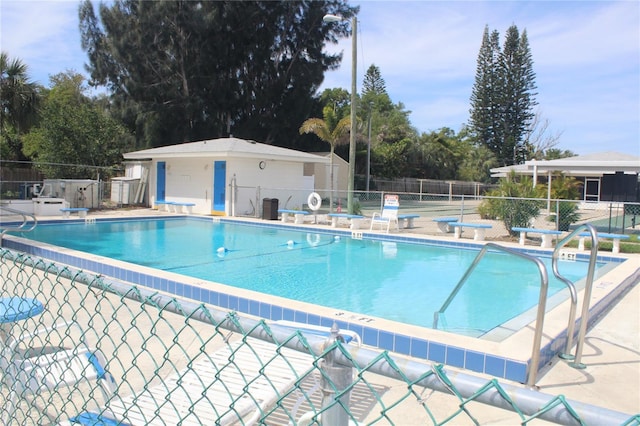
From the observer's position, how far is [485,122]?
52844 mm

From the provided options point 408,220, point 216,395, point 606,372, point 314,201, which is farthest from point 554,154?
point 216,395

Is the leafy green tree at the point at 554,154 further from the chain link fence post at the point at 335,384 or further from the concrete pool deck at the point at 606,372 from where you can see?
the chain link fence post at the point at 335,384

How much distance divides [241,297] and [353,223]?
977 cm

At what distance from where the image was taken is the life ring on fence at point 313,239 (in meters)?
13.7

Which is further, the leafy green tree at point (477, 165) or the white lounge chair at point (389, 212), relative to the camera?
the leafy green tree at point (477, 165)

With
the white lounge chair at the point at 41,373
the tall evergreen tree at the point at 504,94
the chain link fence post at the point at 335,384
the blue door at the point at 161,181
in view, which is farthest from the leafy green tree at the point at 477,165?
the chain link fence post at the point at 335,384

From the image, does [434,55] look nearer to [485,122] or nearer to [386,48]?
[386,48]

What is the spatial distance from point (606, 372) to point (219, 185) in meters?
16.7

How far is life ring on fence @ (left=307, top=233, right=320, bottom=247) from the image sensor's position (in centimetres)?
1372

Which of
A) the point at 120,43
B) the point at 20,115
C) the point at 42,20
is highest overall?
the point at 120,43

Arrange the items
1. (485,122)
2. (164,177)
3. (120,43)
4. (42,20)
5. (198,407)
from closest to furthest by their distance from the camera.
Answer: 1. (198,407)
2. (42,20)
3. (164,177)
4. (120,43)
5. (485,122)

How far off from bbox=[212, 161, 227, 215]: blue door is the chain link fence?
12991 millimetres

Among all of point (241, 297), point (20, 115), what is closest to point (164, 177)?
point (20, 115)

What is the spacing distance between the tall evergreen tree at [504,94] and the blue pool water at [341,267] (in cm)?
4282
